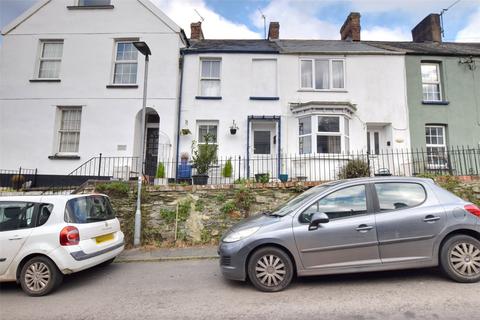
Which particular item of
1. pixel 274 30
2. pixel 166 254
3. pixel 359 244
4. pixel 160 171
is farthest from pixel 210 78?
pixel 359 244

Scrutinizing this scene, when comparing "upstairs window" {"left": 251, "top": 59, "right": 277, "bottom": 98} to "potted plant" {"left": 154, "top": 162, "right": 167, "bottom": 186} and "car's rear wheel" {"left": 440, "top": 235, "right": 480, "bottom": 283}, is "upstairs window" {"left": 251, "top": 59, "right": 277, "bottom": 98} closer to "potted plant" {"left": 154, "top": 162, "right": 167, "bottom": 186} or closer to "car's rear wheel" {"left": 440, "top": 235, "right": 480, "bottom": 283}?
"potted plant" {"left": 154, "top": 162, "right": 167, "bottom": 186}

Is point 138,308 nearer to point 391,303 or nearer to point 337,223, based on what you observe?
point 337,223

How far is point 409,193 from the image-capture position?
442cm

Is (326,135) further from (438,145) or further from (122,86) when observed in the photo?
(122,86)

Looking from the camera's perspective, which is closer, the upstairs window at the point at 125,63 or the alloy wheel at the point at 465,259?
the alloy wheel at the point at 465,259

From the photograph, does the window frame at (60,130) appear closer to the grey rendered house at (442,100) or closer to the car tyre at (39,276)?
the car tyre at (39,276)

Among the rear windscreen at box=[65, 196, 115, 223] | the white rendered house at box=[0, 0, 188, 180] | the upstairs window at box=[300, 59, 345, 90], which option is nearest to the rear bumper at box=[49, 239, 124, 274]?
the rear windscreen at box=[65, 196, 115, 223]

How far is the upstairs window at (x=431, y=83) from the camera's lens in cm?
1209

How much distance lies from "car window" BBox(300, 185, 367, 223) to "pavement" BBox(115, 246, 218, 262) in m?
2.95

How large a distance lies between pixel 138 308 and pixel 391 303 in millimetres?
3423

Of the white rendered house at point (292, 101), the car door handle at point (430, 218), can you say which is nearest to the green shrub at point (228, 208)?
the white rendered house at point (292, 101)

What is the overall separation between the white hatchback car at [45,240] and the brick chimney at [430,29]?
18.7m

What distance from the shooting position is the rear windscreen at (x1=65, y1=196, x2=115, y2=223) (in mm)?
4671

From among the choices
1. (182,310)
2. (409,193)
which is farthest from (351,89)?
(182,310)
